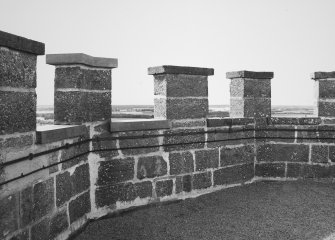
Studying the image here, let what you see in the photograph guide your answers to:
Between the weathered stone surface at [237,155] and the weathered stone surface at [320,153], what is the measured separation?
99 cm

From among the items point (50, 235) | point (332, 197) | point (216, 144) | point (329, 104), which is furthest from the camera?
point (329, 104)

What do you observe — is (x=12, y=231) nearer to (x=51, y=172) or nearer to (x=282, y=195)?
(x=51, y=172)

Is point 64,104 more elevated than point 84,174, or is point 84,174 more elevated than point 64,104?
point 64,104

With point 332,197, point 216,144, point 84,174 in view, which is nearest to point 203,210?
point 216,144

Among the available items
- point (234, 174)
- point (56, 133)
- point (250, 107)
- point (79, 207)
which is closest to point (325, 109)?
point (250, 107)

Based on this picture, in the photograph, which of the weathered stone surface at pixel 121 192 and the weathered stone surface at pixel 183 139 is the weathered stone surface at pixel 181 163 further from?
the weathered stone surface at pixel 121 192

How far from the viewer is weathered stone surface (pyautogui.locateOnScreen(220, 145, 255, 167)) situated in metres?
5.15

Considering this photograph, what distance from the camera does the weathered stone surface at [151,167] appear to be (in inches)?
169

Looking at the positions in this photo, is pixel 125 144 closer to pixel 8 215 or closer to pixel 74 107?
pixel 74 107

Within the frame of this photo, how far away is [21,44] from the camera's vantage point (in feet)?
8.60

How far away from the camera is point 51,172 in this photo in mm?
3123

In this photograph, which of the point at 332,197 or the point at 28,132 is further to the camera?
the point at 332,197

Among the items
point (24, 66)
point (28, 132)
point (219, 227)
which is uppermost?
point (24, 66)

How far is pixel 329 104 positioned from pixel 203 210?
2.88m
